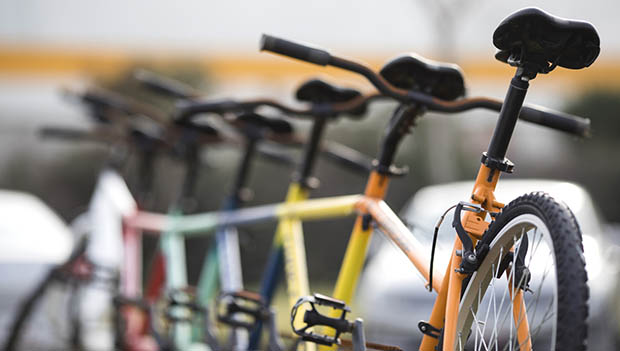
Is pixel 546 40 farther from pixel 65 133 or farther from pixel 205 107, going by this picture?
pixel 65 133

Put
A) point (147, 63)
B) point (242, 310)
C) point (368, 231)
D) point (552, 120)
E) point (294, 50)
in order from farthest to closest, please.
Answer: point (147, 63) < point (242, 310) < point (368, 231) < point (552, 120) < point (294, 50)

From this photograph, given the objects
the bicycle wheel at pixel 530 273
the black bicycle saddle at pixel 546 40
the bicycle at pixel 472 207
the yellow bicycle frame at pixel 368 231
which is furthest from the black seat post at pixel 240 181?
the black bicycle saddle at pixel 546 40

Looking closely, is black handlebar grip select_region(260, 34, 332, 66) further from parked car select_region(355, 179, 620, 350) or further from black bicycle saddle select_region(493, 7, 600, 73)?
parked car select_region(355, 179, 620, 350)

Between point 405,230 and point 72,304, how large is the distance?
2.67 m

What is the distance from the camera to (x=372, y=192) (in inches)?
80.1

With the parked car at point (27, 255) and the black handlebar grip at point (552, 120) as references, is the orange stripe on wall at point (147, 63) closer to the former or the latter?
the parked car at point (27, 255)

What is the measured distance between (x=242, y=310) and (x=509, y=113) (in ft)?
4.28

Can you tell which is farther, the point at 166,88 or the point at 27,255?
the point at 27,255

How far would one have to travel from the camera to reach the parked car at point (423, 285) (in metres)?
4.38

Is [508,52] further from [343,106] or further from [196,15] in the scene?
[196,15]

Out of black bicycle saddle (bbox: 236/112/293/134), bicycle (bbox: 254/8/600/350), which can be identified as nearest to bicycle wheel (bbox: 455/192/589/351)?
bicycle (bbox: 254/8/600/350)

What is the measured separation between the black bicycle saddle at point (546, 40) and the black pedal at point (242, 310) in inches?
49.7

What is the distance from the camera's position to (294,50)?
5.83ft

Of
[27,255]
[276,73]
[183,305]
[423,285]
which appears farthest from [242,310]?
[276,73]
